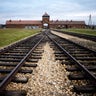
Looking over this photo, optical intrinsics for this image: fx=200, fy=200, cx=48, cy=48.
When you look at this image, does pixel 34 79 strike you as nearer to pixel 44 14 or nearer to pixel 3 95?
pixel 3 95

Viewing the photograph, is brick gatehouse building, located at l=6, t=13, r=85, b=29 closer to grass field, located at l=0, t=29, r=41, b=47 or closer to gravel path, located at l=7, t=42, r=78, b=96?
grass field, located at l=0, t=29, r=41, b=47

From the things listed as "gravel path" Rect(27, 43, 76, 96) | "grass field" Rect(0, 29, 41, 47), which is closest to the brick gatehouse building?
"grass field" Rect(0, 29, 41, 47)

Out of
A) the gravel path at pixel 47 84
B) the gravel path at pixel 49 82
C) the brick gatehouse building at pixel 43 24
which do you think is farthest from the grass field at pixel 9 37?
the brick gatehouse building at pixel 43 24

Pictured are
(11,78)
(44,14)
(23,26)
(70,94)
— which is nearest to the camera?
(70,94)

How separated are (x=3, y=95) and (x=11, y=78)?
1.18 meters

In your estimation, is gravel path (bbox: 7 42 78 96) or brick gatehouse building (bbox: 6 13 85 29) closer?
gravel path (bbox: 7 42 78 96)

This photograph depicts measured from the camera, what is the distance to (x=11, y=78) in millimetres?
5770

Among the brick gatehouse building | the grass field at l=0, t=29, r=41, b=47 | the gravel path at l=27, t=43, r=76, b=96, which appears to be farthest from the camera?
the brick gatehouse building

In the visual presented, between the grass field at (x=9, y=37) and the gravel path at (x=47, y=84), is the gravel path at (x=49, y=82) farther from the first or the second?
the grass field at (x=9, y=37)

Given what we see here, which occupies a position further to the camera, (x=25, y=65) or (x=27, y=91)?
(x=25, y=65)

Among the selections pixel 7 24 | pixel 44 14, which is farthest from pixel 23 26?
pixel 44 14

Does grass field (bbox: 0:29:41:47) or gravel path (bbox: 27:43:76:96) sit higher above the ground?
gravel path (bbox: 27:43:76:96)

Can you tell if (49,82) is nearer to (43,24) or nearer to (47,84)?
(47,84)

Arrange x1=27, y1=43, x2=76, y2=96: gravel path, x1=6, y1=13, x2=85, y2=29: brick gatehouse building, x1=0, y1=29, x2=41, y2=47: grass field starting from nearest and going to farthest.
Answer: x1=27, y1=43, x2=76, y2=96: gravel path < x1=0, y1=29, x2=41, y2=47: grass field < x1=6, y1=13, x2=85, y2=29: brick gatehouse building
